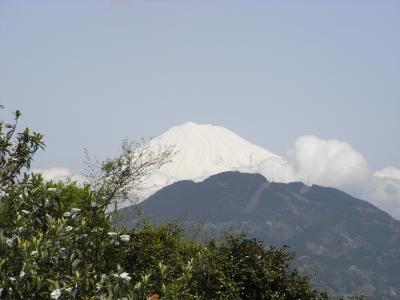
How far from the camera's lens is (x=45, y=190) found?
10258 mm

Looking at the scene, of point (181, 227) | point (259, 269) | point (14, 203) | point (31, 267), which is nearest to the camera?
point (31, 267)

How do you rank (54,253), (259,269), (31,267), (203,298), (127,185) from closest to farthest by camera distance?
(31,267) < (54,253) < (203,298) < (259,269) < (127,185)

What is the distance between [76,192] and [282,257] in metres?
15.0

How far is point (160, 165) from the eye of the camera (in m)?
45.8

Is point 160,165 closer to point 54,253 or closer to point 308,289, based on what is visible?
point 308,289

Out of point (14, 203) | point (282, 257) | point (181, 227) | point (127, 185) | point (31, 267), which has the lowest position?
point (31, 267)

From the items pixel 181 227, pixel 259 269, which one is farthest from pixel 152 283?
pixel 181 227

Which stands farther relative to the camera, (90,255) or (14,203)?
(14,203)

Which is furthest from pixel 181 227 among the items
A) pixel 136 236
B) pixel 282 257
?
pixel 282 257

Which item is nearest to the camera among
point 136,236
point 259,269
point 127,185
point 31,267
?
point 31,267

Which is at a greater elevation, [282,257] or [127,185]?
[127,185]

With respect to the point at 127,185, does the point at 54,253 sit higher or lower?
lower

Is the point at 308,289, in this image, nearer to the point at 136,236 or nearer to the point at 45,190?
the point at 136,236

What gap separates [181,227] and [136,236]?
5.58 metres
